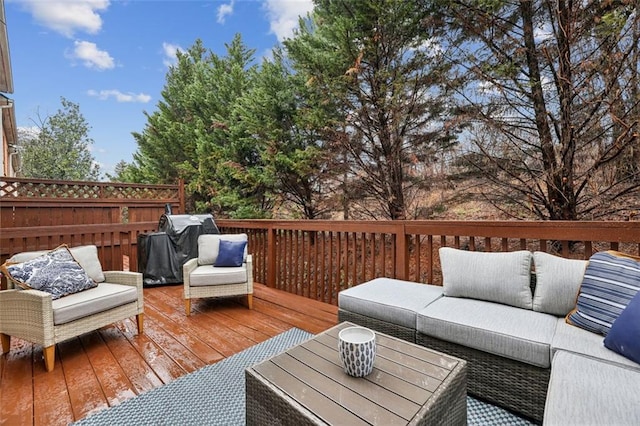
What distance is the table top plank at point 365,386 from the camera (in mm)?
1088

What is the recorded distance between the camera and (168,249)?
4.51 meters

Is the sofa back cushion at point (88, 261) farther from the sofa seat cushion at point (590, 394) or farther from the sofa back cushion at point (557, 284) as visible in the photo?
the sofa back cushion at point (557, 284)

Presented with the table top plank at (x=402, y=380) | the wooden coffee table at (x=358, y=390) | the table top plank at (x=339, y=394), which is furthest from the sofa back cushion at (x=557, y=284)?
the table top plank at (x=339, y=394)

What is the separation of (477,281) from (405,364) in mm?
1147

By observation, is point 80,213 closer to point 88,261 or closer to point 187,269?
point 88,261

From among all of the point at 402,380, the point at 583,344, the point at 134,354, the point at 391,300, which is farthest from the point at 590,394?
the point at 134,354

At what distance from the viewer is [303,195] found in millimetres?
6043

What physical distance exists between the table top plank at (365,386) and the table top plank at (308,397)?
0.38 ft

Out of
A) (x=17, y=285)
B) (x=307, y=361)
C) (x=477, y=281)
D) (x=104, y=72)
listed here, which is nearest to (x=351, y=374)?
(x=307, y=361)

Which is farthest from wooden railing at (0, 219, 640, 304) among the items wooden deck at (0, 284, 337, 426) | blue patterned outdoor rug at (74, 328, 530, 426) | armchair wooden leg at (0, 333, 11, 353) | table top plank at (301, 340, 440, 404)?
armchair wooden leg at (0, 333, 11, 353)

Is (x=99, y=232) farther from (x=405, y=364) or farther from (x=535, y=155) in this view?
(x=535, y=155)

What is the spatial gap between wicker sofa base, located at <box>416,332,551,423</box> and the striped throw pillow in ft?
1.37

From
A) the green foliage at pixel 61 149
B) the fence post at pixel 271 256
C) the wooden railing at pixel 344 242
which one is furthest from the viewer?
the green foliage at pixel 61 149

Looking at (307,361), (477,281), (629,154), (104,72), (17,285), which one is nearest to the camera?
(307,361)
